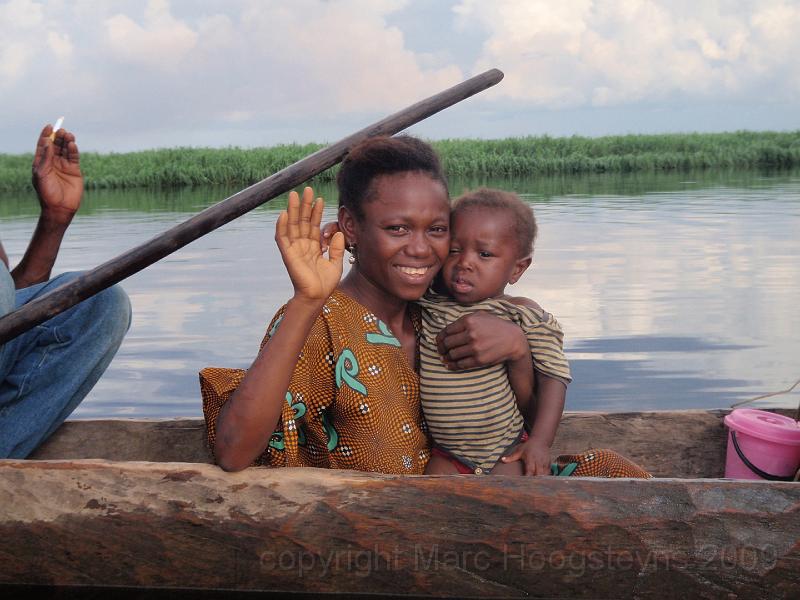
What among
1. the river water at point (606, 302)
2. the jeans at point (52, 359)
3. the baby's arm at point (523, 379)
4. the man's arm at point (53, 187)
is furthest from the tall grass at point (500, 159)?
the baby's arm at point (523, 379)

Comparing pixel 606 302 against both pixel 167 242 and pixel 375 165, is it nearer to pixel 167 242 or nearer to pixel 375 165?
pixel 375 165

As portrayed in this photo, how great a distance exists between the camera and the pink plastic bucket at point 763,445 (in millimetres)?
2730

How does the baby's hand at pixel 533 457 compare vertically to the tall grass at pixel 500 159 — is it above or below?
below

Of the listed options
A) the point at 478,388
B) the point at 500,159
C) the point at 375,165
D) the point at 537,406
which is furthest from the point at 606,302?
the point at 500,159

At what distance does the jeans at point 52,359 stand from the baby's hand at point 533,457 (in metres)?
1.32

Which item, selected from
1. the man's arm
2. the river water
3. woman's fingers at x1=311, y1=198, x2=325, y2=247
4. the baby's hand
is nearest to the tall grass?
the river water

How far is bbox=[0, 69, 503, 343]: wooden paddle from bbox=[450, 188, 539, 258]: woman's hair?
13.7 inches

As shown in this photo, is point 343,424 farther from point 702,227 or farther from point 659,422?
point 702,227

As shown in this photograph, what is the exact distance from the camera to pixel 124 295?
2.91 metres

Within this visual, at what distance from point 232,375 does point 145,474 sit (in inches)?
12.0

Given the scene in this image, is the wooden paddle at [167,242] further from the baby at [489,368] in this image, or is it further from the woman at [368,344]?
the baby at [489,368]

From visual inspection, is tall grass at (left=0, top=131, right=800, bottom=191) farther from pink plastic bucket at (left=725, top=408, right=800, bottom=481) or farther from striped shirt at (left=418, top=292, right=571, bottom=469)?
striped shirt at (left=418, top=292, right=571, bottom=469)

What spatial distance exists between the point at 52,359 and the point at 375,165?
1.28 meters

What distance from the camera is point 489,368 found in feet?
7.84
